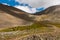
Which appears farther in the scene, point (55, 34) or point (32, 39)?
point (55, 34)

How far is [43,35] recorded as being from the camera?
89062 mm

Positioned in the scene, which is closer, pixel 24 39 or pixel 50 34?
pixel 24 39

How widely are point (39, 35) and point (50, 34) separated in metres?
4.89

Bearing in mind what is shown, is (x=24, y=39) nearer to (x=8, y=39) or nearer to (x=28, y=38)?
(x=28, y=38)

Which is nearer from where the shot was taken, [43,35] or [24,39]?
[24,39]

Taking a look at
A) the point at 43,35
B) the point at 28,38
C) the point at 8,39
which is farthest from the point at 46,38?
the point at 8,39

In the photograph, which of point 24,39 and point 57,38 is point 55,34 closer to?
point 57,38

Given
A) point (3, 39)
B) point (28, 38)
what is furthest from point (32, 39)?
point (3, 39)

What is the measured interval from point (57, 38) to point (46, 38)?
4.66 meters

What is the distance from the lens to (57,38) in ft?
296

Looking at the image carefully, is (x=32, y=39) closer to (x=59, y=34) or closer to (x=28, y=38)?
(x=28, y=38)

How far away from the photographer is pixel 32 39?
84.4 m

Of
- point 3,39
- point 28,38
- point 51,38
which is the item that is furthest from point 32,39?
point 3,39

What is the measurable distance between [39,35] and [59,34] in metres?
8.90
